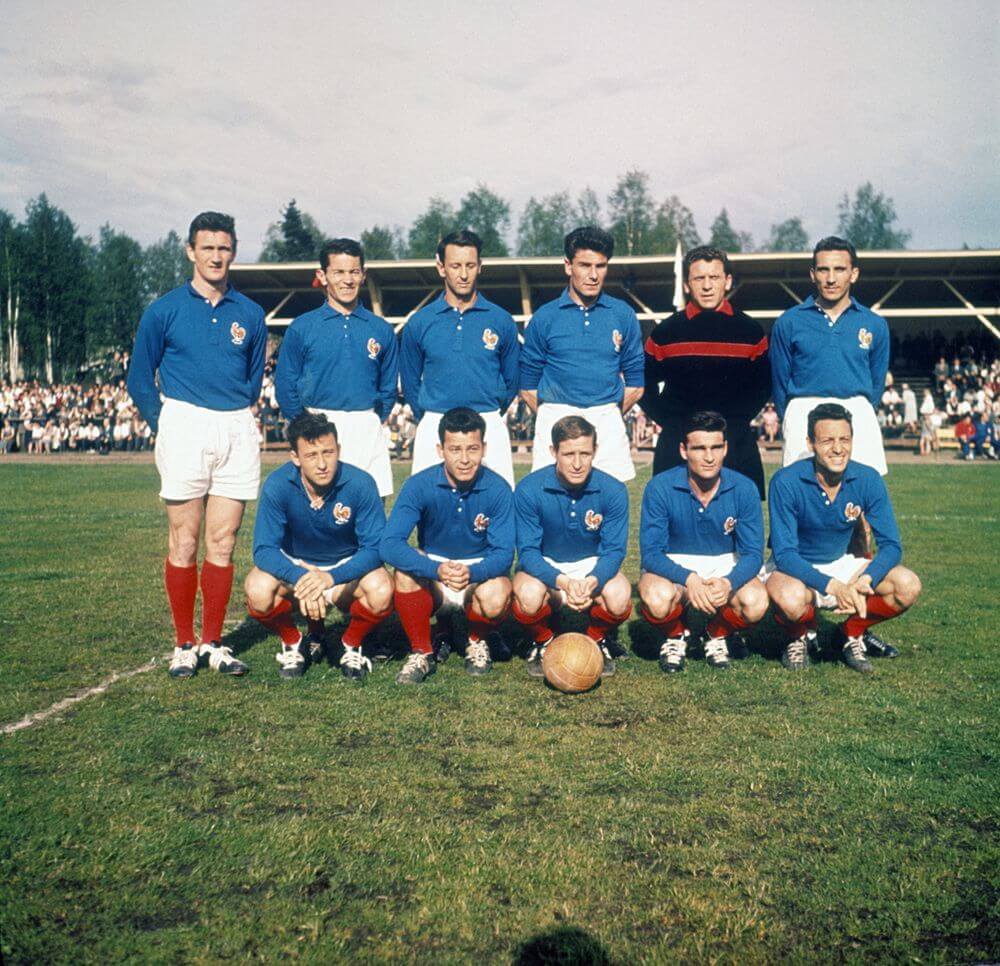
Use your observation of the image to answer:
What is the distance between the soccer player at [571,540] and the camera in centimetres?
486

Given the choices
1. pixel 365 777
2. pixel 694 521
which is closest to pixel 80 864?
pixel 365 777

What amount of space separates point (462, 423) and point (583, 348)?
989 millimetres

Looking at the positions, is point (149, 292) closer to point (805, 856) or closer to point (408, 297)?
point (408, 297)

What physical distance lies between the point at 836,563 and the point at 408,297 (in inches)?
1141

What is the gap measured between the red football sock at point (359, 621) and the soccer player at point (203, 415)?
56 cm

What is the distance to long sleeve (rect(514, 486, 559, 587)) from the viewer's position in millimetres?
4977

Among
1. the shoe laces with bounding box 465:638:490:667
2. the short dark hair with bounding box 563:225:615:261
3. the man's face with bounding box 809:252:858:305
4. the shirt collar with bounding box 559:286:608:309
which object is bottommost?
the shoe laces with bounding box 465:638:490:667

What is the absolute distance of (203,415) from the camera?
4.89 m

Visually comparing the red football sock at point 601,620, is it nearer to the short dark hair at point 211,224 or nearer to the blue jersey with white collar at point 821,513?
the blue jersey with white collar at point 821,513

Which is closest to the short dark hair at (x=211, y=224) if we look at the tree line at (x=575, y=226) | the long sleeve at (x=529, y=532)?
the long sleeve at (x=529, y=532)

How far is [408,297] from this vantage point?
32906mm

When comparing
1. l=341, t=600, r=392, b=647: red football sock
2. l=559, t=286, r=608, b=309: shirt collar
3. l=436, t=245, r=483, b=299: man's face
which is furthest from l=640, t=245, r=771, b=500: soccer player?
l=341, t=600, r=392, b=647: red football sock

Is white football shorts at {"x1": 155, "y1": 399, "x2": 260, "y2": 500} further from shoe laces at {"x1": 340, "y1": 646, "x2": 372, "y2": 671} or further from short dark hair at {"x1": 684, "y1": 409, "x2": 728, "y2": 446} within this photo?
short dark hair at {"x1": 684, "y1": 409, "x2": 728, "y2": 446}

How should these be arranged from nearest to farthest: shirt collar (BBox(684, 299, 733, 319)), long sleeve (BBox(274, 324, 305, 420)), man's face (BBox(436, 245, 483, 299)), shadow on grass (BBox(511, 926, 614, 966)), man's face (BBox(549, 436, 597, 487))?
1. shadow on grass (BBox(511, 926, 614, 966))
2. man's face (BBox(549, 436, 597, 487))
3. man's face (BBox(436, 245, 483, 299))
4. long sleeve (BBox(274, 324, 305, 420))
5. shirt collar (BBox(684, 299, 733, 319))
